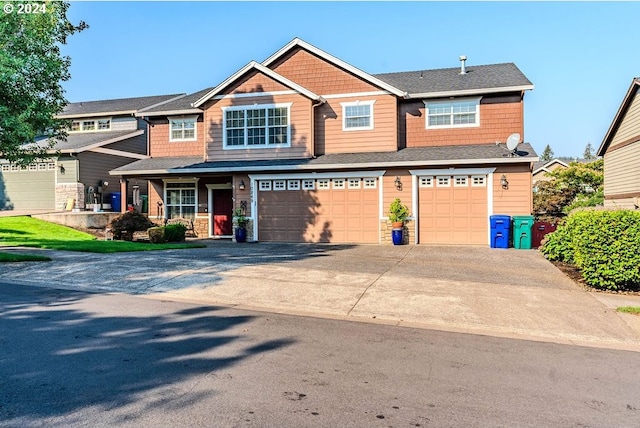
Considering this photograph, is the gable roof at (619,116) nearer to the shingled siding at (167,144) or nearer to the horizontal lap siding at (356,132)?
the horizontal lap siding at (356,132)

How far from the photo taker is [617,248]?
8.86 metres

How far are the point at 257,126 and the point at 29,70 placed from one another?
341 inches

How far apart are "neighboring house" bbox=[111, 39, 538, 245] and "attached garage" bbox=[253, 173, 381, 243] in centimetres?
4

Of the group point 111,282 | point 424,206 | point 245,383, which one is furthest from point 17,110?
point 424,206

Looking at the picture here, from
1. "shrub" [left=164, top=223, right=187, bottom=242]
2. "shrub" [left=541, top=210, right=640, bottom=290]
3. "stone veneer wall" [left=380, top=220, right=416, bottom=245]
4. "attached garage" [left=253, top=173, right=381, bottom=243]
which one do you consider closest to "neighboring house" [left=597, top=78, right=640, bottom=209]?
"stone veneer wall" [left=380, top=220, right=416, bottom=245]

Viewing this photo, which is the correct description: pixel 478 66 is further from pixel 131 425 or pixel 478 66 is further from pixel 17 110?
pixel 131 425

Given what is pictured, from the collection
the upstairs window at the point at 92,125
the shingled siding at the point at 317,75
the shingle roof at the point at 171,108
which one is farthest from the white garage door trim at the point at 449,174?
the upstairs window at the point at 92,125

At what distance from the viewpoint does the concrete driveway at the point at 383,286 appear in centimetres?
680

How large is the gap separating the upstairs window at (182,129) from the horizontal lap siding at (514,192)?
13772 mm

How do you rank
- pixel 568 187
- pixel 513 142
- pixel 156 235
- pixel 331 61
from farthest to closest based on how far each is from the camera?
pixel 568 187 → pixel 331 61 → pixel 156 235 → pixel 513 142

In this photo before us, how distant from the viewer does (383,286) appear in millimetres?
8969

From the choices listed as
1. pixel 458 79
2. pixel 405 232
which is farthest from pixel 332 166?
pixel 458 79

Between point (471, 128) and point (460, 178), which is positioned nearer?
point (460, 178)

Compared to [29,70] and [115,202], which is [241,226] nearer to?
[29,70]
